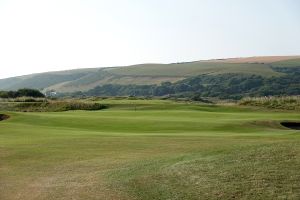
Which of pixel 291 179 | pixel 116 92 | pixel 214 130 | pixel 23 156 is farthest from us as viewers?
pixel 116 92

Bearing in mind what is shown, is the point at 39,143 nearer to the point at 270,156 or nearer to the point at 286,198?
the point at 270,156

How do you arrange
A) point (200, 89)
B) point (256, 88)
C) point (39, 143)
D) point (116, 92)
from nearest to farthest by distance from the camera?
point (39, 143) < point (256, 88) < point (200, 89) < point (116, 92)

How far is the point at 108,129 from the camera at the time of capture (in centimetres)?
3778

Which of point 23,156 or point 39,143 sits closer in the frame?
point 23,156

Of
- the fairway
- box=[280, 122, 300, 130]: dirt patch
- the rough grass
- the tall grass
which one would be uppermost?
the fairway

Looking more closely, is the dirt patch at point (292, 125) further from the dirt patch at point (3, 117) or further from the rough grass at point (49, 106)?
the rough grass at point (49, 106)

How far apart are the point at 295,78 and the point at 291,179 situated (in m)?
151

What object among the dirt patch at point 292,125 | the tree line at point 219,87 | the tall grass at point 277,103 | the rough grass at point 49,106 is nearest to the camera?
the dirt patch at point 292,125

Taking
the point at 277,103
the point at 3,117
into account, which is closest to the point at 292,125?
the point at 277,103

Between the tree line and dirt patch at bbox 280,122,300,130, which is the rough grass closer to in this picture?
dirt patch at bbox 280,122,300,130

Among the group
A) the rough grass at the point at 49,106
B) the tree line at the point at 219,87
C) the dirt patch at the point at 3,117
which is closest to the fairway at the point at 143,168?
the dirt patch at the point at 3,117

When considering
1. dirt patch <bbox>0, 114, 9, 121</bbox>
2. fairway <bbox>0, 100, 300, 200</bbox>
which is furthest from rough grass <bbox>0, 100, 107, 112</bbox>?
fairway <bbox>0, 100, 300, 200</bbox>

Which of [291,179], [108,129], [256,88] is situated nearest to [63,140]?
[108,129]

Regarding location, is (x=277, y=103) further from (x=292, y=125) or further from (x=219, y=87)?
(x=219, y=87)
